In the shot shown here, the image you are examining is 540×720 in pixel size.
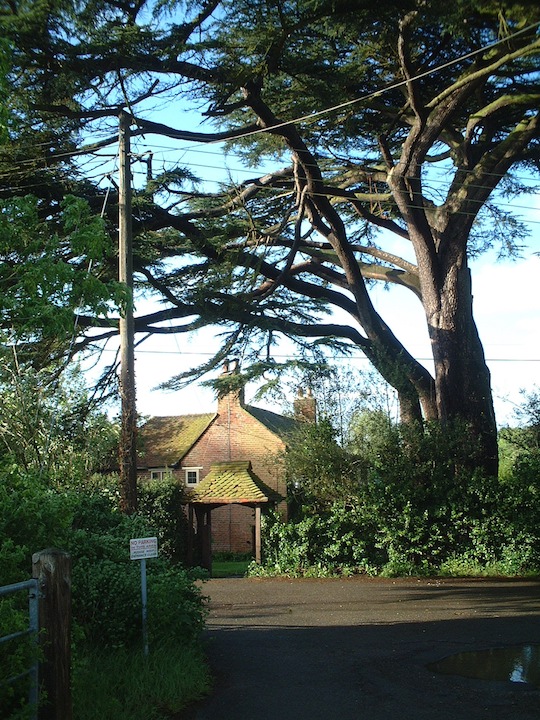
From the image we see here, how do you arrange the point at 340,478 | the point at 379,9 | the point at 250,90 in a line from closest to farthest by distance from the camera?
the point at 379,9 < the point at 250,90 < the point at 340,478

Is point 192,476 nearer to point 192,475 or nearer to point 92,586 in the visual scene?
point 192,475

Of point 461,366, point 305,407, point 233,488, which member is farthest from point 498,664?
point 233,488

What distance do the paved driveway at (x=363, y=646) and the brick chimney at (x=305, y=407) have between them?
16.0ft

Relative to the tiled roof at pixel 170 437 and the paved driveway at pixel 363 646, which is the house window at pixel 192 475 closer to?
the tiled roof at pixel 170 437

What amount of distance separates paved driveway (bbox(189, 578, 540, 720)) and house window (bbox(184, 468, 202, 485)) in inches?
788

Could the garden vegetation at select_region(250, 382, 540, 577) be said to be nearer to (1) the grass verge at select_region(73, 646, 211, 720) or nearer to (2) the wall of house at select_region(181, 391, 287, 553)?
(1) the grass verge at select_region(73, 646, 211, 720)

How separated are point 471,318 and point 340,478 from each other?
5.72 metres

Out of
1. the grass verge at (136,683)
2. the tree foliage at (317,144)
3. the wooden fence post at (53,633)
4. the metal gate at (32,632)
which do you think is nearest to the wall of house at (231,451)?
the tree foliage at (317,144)

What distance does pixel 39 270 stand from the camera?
10141mm

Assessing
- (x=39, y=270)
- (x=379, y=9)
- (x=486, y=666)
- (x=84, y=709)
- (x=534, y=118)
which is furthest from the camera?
(x=534, y=118)

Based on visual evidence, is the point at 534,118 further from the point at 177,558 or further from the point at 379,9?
the point at 177,558

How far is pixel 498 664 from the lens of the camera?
11.0 m

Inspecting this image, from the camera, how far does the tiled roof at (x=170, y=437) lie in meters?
42.7

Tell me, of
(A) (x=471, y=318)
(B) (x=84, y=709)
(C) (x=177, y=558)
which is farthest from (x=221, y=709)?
(C) (x=177, y=558)
